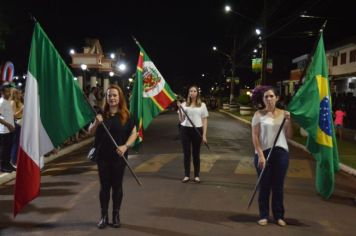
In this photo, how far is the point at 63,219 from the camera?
263 inches

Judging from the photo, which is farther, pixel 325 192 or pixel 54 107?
pixel 325 192

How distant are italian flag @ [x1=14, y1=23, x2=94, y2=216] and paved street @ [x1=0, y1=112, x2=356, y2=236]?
873mm

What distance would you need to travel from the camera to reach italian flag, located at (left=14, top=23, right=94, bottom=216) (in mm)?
5652

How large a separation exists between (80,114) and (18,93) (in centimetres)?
476

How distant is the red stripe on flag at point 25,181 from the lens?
5.59m

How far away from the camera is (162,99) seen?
32.1 ft

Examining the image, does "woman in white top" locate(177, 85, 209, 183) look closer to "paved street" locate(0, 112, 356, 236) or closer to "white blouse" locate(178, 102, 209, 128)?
"white blouse" locate(178, 102, 209, 128)

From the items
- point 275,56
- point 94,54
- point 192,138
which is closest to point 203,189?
point 192,138

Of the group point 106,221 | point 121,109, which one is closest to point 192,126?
point 121,109

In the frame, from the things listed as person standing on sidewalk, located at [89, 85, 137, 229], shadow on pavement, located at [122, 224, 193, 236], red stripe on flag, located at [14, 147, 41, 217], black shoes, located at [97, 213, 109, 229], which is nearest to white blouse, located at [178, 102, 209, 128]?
person standing on sidewalk, located at [89, 85, 137, 229]

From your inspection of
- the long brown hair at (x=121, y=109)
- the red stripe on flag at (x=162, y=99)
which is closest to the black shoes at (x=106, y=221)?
the long brown hair at (x=121, y=109)

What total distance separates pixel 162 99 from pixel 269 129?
3.87 meters

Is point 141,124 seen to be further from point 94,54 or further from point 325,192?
point 94,54

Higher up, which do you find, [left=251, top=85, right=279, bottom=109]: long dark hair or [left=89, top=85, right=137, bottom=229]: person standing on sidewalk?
[left=251, top=85, right=279, bottom=109]: long dark hair
